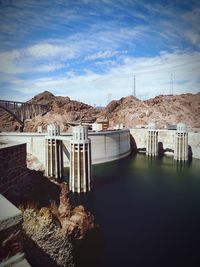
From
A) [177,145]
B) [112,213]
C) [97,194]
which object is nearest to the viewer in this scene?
[112,213]

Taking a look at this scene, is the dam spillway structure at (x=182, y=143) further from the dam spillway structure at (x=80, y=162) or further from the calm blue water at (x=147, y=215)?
the dam spillway structure at (x=80, y=162)

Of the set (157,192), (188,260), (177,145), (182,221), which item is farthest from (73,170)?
(177,145)

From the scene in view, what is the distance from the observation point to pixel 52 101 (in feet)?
242

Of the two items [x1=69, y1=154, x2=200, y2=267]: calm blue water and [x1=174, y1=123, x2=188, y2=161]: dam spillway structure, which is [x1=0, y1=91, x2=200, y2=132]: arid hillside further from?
[x1=69, y1=154, x2=200, y2=267]: calm blue water

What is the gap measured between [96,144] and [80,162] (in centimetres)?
1510

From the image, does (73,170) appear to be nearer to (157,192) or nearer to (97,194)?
(97,194)

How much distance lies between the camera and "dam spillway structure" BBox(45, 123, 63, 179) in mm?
31969

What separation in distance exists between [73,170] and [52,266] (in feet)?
52.8

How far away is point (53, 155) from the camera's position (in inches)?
1268

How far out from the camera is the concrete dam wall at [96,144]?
38.4 meters

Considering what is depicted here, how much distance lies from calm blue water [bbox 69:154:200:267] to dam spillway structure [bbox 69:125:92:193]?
5.73ft

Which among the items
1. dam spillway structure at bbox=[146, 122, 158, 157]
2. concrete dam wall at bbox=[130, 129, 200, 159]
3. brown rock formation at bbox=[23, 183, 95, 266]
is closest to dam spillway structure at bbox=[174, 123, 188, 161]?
concrete dam wall at bbox=[130, 129, 200, 159]

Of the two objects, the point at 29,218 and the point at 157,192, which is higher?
the point at 29,218

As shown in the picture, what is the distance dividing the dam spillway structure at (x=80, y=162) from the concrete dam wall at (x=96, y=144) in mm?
7871
